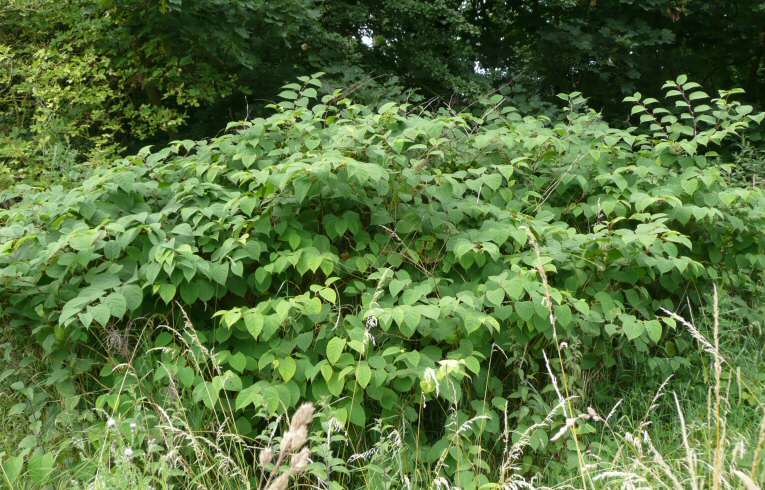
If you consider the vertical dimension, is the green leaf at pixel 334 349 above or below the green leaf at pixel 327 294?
below

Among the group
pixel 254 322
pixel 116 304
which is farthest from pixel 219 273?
pixel 116 304

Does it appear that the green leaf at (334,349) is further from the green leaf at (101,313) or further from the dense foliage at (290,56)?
the dense foliage at (290,56)

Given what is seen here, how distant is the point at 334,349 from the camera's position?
274 cm

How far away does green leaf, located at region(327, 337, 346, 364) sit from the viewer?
2.72m

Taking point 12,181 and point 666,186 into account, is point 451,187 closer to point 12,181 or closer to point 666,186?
point 666,186

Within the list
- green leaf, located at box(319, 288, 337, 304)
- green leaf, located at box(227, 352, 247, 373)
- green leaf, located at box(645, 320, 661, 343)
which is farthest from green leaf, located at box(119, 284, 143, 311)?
green leaf, located at box(645, 320, 661, 343)

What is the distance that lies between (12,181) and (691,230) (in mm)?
4722

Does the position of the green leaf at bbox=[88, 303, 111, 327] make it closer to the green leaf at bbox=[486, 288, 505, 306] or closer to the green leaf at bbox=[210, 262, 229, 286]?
the green leaf at bbox=[210, 262, 229, 286]

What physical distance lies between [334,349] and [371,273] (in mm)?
672

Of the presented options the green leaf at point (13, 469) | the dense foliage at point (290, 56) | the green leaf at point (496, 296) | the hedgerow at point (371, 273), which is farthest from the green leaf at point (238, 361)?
the dense foliage at point (290, 56)

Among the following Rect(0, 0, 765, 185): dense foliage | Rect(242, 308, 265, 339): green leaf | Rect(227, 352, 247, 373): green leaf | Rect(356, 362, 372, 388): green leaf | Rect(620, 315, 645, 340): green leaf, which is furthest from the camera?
Rect(0, 0, 765, 185): dense foliage

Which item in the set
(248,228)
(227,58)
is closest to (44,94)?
(227,58)

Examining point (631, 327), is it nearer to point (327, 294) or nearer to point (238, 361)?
point (327, 294)

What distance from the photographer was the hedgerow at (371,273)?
2.83m
